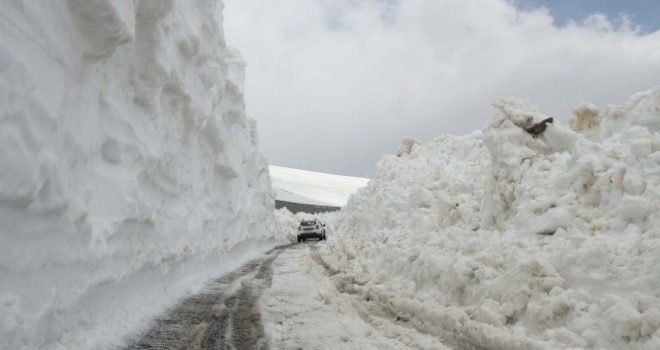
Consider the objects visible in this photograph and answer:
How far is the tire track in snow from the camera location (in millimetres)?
5387

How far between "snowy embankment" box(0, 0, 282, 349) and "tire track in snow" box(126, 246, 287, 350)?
342 mm

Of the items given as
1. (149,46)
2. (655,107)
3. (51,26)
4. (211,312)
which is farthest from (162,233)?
(655,107)

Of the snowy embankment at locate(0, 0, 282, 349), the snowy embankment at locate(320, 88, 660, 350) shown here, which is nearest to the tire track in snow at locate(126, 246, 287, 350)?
the snowy embankment at locate(0, 0, 282, 349)

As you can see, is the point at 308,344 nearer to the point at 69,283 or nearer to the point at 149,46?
the point at 69,283

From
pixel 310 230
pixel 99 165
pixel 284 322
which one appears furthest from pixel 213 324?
pixel 310 230

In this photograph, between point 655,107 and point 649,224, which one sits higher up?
point 655,107

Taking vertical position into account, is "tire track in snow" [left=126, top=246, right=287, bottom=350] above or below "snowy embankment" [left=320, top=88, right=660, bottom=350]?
below

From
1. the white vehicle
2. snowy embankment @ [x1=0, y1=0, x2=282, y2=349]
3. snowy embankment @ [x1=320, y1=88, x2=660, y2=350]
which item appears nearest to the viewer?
snowy embankment @ [x1=0, y1=0, x2=282, y2=349]

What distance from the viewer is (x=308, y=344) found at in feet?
17.6

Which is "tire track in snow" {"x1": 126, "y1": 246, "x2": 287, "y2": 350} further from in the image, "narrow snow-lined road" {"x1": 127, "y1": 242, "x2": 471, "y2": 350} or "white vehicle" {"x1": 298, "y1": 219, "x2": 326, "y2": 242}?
"white vehicle" {"x1": 298, "y1": 219, "x2": 326, "y2": 242}

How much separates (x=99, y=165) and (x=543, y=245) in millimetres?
5921

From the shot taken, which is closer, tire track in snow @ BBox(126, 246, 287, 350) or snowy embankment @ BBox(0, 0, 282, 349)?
snowy embankment @ BBox(0, 0, 282, 349)

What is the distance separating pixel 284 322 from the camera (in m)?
6.37

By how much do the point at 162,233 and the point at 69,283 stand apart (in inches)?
142
